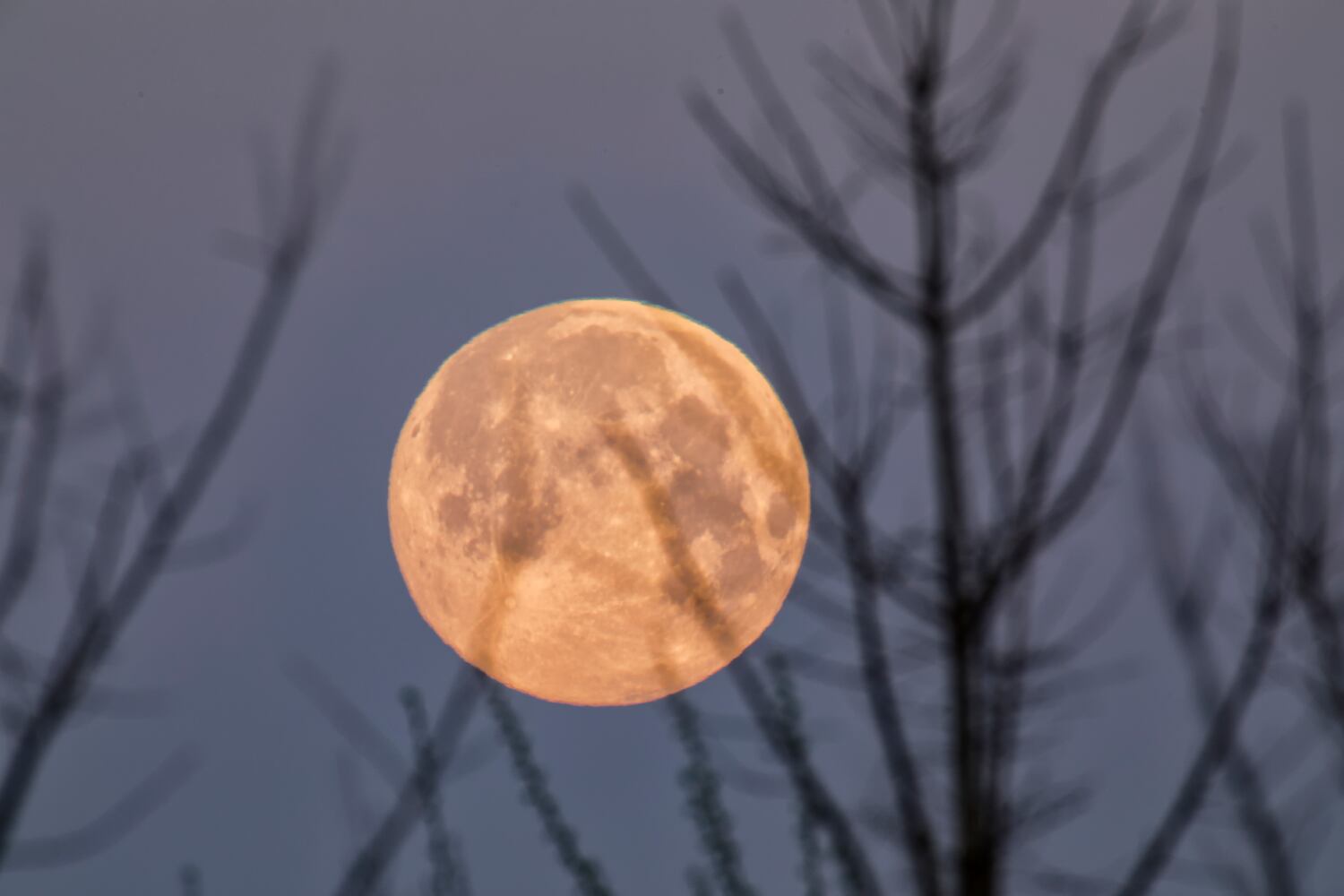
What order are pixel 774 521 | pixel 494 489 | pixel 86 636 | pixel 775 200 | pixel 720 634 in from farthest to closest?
pixel 494 489 < pixel 774 521 < pixel 775 200 < pixel 720 634 < pixel 86 636

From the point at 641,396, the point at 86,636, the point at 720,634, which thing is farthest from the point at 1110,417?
the point at 641,396

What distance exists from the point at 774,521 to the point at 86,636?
2506mm

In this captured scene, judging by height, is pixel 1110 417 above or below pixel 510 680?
above

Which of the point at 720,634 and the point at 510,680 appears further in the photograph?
the point at 510,680

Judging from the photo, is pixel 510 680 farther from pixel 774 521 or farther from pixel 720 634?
pixel 720 634

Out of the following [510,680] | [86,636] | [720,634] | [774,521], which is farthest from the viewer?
[510,680]

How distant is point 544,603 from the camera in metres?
4.32

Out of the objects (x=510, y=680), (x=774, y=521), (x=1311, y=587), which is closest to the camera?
(x=1311, y=587)

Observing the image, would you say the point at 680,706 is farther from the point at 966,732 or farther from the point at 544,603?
the point at 544,603

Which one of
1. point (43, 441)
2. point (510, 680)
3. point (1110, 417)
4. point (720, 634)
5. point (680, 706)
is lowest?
point (510, 680)

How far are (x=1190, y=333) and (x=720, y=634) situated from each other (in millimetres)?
1582

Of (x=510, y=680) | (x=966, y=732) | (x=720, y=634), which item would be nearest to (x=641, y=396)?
(x=510, y=680)

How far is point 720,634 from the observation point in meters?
2.36

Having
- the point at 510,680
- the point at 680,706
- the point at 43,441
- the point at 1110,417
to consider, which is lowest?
the point at 510,680
